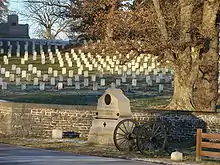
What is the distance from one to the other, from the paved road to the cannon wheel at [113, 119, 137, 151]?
7.34 ft

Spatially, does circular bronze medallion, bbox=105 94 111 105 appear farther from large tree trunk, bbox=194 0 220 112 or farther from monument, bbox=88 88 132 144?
large tree trunk, bbox=194 0 220 112

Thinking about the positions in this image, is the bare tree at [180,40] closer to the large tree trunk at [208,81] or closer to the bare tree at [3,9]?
the large tree trunk at [208,81]

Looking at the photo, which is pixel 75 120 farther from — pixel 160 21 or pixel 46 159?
pixel 46 159

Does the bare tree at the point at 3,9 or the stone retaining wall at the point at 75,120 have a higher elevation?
the bare tree at the point at 3,9

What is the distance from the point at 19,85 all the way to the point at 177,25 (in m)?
12.3

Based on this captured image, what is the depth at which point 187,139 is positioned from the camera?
26.2 m

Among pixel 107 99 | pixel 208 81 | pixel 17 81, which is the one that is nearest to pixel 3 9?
pixel 17 81

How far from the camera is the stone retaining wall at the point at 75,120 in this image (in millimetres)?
25938

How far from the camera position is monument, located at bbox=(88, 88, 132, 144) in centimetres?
2212

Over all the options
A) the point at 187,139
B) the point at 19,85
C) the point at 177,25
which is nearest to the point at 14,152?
the point at 187,139

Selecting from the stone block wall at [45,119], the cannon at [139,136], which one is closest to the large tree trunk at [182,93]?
the stone block wall at [45,119]

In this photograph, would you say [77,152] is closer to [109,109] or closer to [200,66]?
[109,109]

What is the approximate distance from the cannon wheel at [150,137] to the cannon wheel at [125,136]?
271 millimetres

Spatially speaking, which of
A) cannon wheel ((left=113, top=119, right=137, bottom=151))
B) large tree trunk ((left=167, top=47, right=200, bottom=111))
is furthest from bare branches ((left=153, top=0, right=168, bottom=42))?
cannon wheel ((left=113, top=119, right=137, bottom=151))
